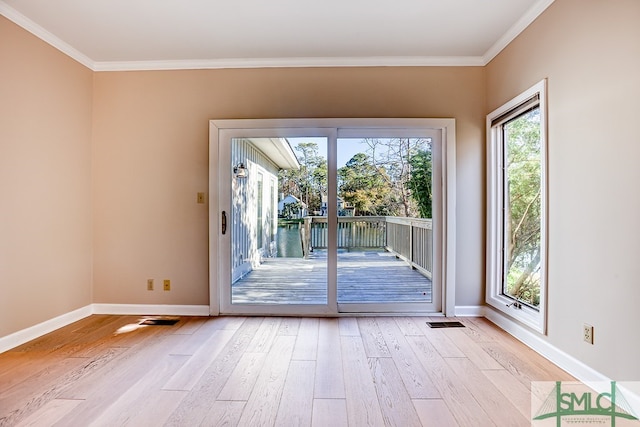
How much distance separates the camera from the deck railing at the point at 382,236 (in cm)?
349

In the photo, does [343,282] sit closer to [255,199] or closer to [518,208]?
[255,199]

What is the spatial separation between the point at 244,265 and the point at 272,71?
6.97 feet

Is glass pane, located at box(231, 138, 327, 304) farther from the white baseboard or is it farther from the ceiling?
the white baseboard

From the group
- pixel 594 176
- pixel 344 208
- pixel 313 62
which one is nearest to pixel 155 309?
pixel 344 208

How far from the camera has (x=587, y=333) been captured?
82.3 inches

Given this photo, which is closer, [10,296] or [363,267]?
[10,296]

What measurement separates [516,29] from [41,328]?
4972 millimetres

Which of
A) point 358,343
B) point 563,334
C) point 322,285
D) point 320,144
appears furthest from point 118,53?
point 563,334

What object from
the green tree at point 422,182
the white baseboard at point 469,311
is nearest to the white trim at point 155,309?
the green tree at point 422,182

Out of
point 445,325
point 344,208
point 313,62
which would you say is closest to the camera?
point 445,325

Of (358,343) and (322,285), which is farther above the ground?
(322,285)

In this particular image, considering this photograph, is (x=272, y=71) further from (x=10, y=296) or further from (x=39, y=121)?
(x=10, y=296)

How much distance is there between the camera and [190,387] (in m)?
2.05

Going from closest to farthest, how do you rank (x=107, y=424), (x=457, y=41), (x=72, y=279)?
(x=107, y=424), (x=457, y=41), (x=72, y=279)
